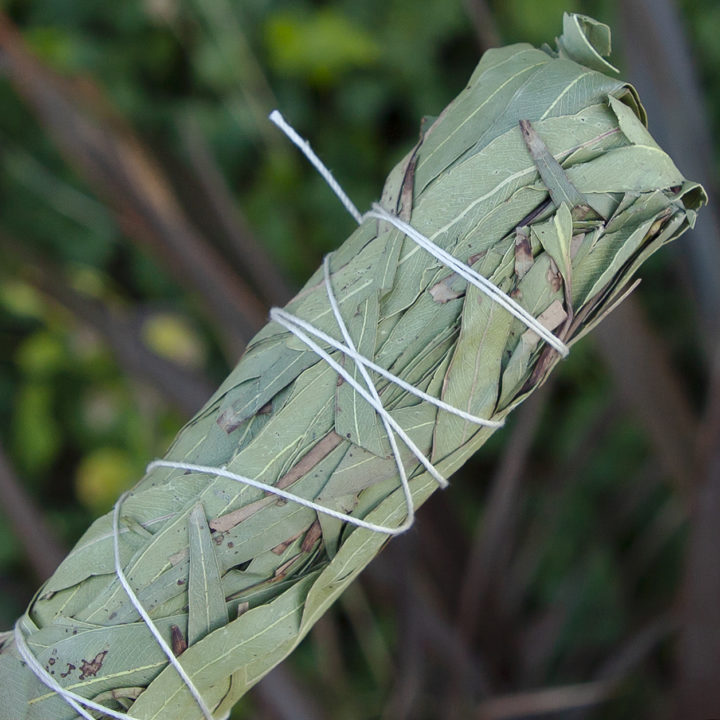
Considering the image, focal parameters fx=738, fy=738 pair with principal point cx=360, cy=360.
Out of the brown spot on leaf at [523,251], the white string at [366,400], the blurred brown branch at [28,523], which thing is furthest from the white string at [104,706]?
the blurred brown branch at [28,523]

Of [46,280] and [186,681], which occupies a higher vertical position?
[46,280]

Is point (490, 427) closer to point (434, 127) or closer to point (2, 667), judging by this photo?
point (434, 127)

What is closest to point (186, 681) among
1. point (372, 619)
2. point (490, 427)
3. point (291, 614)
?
point (291, 614)

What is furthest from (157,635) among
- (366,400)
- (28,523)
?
(28,523)

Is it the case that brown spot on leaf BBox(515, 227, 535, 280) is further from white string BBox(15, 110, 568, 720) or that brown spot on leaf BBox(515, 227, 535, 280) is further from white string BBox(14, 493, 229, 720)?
white string BBox(14, 493, 229, 720)

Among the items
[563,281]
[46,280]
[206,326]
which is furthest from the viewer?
[206,326]

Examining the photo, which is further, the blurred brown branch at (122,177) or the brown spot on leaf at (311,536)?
the blurred brown branch at (122,177)

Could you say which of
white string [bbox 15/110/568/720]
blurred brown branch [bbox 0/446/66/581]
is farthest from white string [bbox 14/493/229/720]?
blurred brown branch [bbox 0/446/66/581]

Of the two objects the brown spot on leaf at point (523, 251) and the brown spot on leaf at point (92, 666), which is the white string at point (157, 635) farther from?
the brown spot on leaf at point (523, 251)
